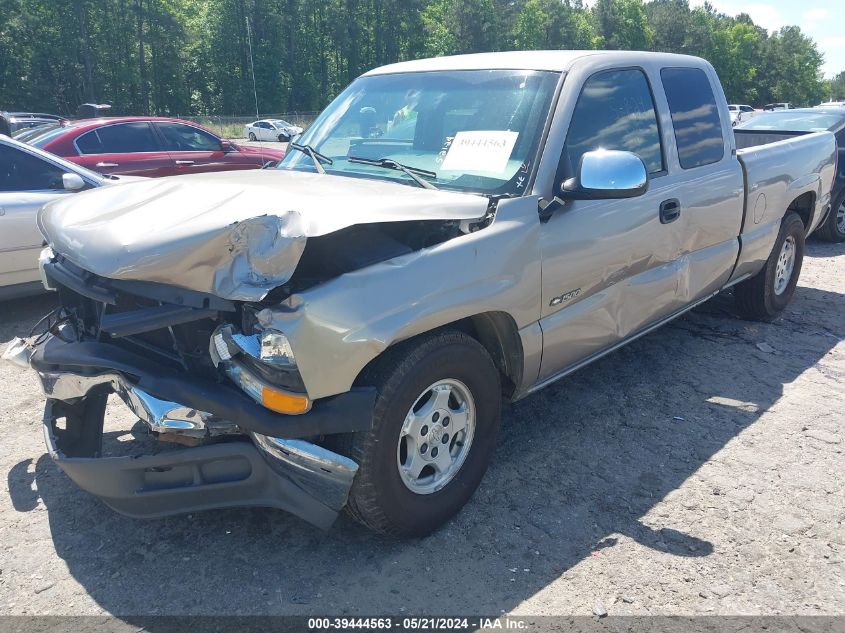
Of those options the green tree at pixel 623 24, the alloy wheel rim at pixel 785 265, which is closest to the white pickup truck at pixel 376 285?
the alloy wheel rim at pixel 785 265

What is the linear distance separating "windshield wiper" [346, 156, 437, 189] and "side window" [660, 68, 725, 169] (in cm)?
180

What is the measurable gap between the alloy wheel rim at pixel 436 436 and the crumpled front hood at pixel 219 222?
77 cm

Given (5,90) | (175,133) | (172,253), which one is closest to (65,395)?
(172,253)

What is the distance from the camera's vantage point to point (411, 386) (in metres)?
2.75

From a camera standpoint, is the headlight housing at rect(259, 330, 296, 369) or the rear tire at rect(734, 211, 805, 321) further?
the rear tire at rect(734, 211, 805, 321)

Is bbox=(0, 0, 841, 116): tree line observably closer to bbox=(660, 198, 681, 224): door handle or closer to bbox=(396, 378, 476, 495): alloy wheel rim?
bbox=(660, 198, 681, 224): door handle

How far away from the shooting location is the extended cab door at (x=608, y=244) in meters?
3.44

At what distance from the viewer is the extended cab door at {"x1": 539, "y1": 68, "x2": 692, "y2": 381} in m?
3.44

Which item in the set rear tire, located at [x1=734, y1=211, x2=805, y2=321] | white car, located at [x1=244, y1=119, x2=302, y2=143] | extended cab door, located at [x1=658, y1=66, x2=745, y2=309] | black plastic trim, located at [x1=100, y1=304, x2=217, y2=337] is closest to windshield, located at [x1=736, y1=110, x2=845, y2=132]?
rear tire, located at [x1=734, y1=211, x2=805, y2=321]

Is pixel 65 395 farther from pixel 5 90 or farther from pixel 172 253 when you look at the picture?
pixel 5 90

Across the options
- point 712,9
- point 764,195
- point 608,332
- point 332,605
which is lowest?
point 332,605

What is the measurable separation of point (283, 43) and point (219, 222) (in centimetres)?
6844

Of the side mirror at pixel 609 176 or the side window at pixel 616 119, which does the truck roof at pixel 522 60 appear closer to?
the side window at pixel 616 119

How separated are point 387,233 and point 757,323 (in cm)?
436
